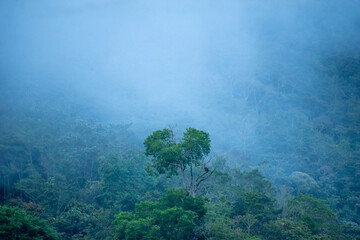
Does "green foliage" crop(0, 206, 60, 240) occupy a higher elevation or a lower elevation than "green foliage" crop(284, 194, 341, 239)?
lower

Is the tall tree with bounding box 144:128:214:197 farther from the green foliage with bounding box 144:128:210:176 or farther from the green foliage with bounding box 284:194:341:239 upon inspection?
the green foliage with bounding box 284:194:341:239

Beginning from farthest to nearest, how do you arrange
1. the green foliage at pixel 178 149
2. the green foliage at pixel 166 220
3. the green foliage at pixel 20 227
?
the green foliage at pixel 178 149 < the green foliage at pixel 166 220 < the green foliage at pixel 20 227

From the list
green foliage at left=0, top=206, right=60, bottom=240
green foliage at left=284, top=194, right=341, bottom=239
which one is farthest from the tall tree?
green foliage at left=284, top=194, right=341, bottom=239

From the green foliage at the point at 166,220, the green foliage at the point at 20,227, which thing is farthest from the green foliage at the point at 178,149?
the green foliage at the point at 20,227

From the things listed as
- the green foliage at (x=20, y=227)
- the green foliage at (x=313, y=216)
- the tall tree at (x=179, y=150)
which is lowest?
the green foliage at (x=20, y=227)

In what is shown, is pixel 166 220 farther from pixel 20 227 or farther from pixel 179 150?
pixel 20 227

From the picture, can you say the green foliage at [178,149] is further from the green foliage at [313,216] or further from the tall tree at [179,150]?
the green foliage at [313,216]

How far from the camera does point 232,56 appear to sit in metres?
123

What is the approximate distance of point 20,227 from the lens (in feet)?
42.8

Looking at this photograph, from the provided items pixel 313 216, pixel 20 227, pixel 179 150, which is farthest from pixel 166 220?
pixel 313 216

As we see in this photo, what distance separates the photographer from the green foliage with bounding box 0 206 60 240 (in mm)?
12609

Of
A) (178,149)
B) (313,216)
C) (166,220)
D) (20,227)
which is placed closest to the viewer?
(166,220)

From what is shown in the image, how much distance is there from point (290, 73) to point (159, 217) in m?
96.0

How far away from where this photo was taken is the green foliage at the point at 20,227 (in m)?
12.6
